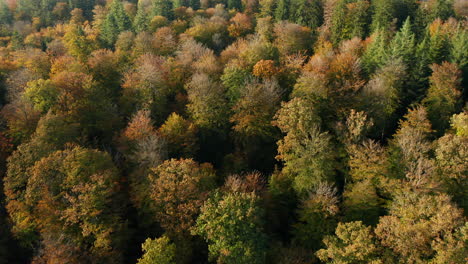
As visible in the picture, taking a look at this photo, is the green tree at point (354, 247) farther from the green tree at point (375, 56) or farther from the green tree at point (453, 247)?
the green tree at point (375, 56)

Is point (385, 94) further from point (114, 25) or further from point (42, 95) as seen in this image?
point (114, 25)

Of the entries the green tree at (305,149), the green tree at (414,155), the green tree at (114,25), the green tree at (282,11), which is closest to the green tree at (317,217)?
the green tree at (305,149)

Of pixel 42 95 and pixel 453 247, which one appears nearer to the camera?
pixel 453 247

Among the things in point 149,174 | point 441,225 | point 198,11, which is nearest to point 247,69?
point 149,174

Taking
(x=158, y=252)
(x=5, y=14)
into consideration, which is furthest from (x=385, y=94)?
(x=5, y=14)

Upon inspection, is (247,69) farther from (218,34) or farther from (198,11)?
(198,11)
